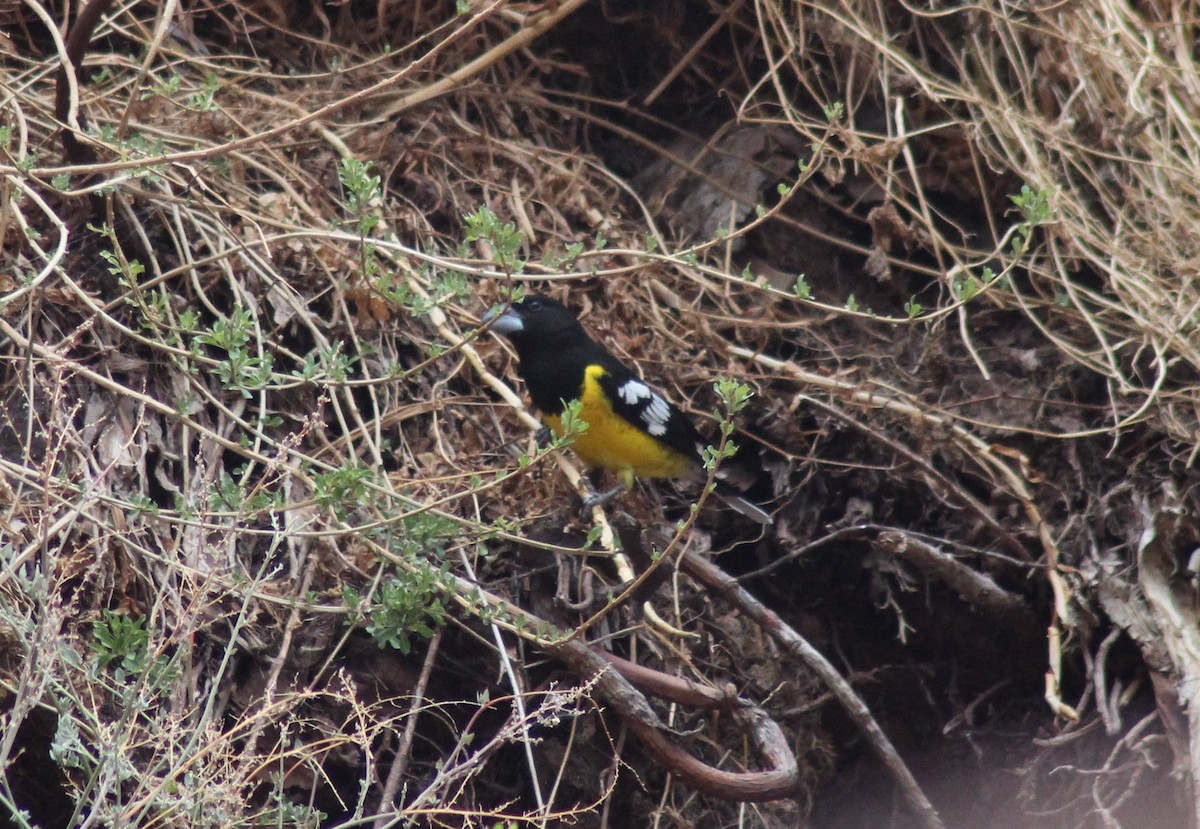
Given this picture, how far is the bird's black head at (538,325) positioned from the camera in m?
4.00

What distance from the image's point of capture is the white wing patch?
3.94 m


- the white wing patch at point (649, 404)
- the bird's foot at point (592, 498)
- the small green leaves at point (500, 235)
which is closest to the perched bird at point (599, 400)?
the white wing patch at point (649, 404)

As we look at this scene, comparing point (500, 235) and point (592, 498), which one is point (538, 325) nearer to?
point (592, 498)

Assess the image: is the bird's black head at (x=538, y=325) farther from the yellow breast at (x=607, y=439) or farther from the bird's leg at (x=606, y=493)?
the bird's leg at (x=606, y=493)

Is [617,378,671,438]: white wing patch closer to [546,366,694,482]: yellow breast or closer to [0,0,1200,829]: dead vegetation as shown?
[546,366,694,482]: yellow breast

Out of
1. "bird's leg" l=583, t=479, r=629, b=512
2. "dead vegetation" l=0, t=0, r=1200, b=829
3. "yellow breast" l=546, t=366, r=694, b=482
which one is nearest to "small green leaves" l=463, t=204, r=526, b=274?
"dead vegetation" l=0, t=0, r=1200, b=829

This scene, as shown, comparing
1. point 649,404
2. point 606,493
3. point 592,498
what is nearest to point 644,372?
point 649,404

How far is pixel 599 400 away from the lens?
155 inches

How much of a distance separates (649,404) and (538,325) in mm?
419

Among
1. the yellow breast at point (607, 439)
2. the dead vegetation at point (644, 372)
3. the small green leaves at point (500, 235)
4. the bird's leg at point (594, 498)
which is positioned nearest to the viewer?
the small green leaves at point (500, 235)

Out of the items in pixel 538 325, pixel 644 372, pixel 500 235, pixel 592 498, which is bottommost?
pixel 644 372

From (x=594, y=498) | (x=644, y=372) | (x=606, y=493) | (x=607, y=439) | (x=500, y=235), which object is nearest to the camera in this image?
(x=500, y=235)

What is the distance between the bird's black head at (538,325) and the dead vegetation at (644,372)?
0.18m

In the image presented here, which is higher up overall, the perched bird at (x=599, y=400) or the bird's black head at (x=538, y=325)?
the bird's black head at (x=538, y=325)
